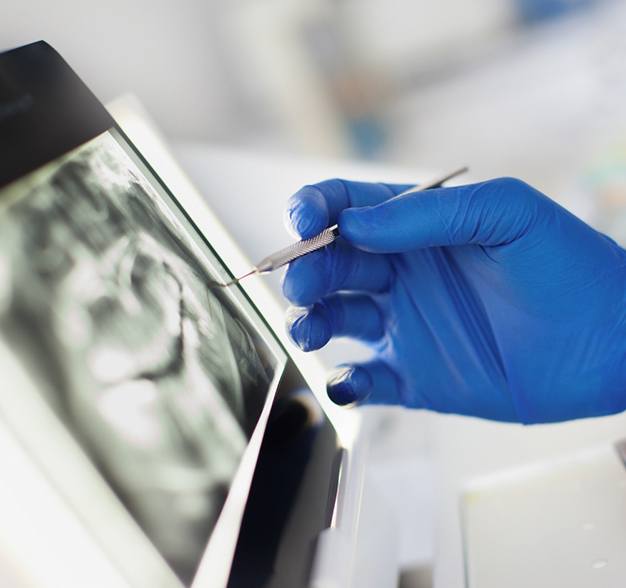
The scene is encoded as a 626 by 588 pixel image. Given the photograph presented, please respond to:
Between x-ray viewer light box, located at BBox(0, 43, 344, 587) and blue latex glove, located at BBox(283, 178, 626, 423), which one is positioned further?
blue latex glove, located at BBox(283, 178, 626, 423)

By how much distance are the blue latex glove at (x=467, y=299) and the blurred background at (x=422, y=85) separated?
39 cm

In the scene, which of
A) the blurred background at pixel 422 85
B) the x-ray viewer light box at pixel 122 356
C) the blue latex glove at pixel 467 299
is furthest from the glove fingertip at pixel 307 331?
the blurred background at pixel 422 85

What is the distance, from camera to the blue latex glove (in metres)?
0.79

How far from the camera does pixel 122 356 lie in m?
0.53

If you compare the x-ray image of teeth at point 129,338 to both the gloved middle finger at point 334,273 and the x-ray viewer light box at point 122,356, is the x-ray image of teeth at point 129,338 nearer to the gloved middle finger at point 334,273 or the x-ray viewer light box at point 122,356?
the x-ray viewer light box at point 122,356

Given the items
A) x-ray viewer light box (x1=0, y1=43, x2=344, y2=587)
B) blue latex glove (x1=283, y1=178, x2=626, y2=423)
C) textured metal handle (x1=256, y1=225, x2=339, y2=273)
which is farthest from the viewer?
blue latex glove (x1=283, y1=178, x2=626, y2=423)

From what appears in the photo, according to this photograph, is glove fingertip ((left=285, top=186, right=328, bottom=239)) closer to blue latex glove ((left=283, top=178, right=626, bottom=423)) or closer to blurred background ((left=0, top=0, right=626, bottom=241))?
blue latex glove ((left=283, top=178, right=626, bottom=423))

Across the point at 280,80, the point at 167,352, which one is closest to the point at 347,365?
the point at 167,352

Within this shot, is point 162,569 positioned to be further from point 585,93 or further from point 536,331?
point 585,93

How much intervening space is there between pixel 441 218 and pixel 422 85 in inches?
29.0

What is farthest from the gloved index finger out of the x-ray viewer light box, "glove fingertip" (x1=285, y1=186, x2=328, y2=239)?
the x-ray viewer light box

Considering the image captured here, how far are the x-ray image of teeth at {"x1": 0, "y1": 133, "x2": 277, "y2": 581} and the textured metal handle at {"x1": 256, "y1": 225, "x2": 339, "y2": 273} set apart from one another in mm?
74

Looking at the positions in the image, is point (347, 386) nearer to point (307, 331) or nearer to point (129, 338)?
point (307, 331)

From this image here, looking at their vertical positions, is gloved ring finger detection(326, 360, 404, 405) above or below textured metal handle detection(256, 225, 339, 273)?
below
